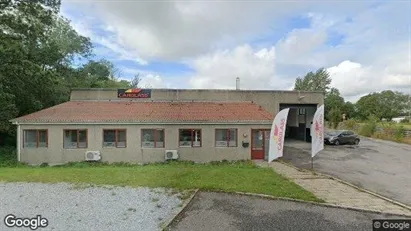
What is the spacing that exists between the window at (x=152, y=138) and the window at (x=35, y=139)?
568 cm

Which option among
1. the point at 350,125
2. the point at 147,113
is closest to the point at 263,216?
the point at 147,113

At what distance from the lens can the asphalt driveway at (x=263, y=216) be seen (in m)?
6.82

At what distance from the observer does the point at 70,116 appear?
715 inches

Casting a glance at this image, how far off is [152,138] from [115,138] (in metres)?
2.19

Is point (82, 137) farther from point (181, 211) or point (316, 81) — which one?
point (316, 81)

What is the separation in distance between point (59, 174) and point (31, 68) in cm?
964

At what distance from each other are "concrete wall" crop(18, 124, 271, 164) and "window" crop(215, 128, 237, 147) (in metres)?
0.25

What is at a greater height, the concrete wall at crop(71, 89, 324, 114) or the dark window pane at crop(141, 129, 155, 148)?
the concrete wall at crop(71, 89, 324, 114)

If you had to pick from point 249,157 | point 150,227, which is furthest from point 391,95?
point 150,227

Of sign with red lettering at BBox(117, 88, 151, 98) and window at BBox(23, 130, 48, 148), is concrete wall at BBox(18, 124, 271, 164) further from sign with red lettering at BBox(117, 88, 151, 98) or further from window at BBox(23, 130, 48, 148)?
sign with red lettering at BBox(117, 88, 151, 98)

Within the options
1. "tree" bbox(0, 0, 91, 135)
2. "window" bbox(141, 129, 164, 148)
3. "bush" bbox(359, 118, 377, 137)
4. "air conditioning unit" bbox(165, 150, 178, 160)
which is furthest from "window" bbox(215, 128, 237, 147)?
"bush" bbox(359, 118, 377, 137)

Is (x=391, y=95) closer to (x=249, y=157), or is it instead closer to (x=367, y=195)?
(x=249, y=157)

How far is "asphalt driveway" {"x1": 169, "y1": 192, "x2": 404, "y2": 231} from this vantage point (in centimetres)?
682

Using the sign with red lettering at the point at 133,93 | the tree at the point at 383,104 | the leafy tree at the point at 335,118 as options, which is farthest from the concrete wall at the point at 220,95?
the tree at the point at 383,104
